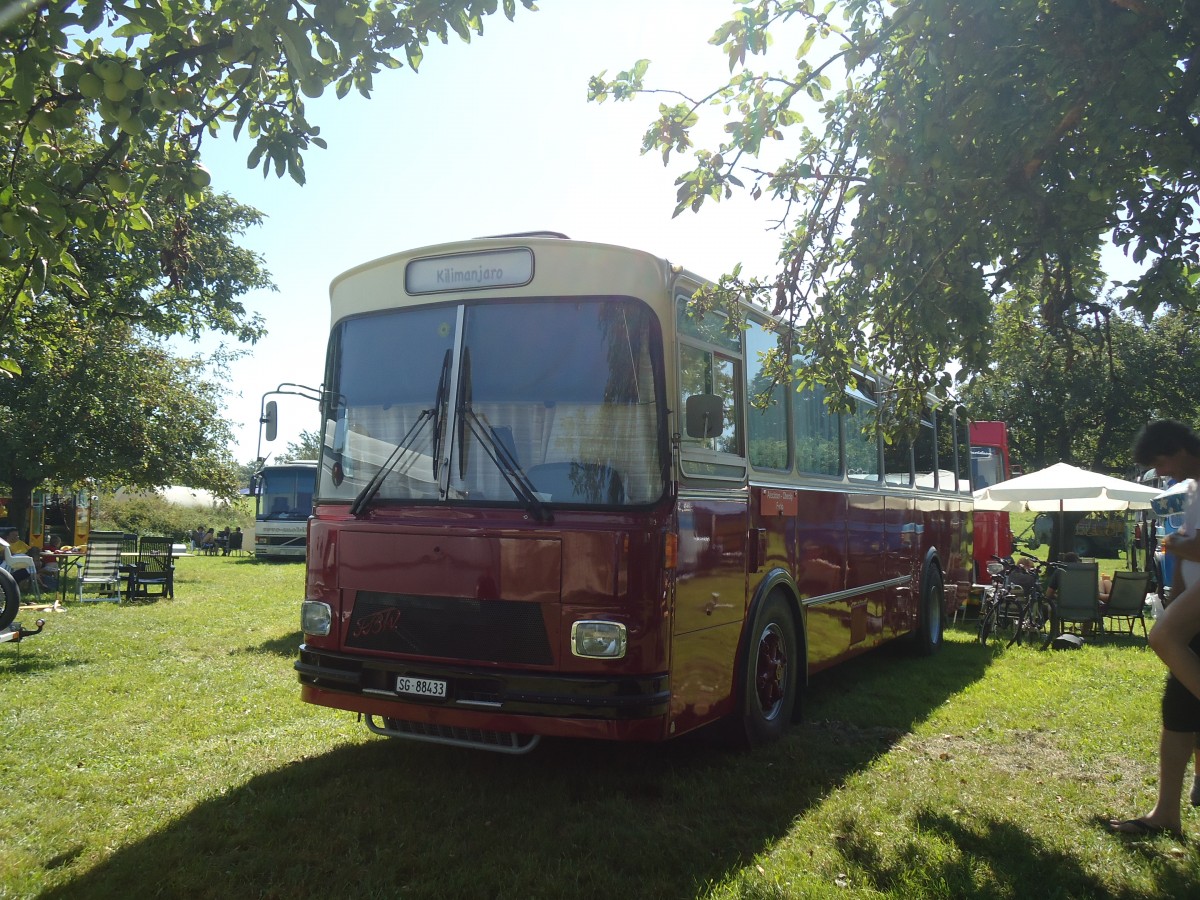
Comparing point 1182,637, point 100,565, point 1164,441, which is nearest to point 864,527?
point 1164,441

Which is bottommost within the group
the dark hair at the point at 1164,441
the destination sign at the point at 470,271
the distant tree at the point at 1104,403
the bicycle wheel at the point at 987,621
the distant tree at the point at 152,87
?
the bicycle wheel at the point at 987,621

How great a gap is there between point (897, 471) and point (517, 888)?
711cm

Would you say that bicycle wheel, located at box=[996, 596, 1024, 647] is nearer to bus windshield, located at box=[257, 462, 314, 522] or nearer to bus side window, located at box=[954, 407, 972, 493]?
bus side window, located at box=[954, 407, 972, 493]

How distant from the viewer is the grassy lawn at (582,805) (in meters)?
4.27

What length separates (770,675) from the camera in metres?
6.60

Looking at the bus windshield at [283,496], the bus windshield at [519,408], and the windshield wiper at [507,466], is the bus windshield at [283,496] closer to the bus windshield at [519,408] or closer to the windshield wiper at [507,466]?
the bus windshield at [519,408]

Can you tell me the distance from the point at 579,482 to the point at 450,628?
3.40 feet

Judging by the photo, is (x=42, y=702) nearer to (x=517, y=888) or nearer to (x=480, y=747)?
(x=480, y=747)

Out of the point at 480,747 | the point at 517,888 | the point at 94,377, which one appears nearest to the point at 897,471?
the point at 480,747

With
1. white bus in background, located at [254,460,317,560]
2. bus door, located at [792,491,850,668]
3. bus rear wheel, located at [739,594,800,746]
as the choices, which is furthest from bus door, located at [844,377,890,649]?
white bus in background, located at [254,460,317,560]

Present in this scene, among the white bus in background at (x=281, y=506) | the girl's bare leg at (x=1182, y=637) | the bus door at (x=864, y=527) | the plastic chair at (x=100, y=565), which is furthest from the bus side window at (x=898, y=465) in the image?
the white bus in background at (x=281, y=506)

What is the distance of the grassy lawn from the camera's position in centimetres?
427

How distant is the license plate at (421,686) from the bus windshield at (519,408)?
0.96m

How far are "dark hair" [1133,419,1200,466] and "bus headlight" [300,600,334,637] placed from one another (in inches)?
176
